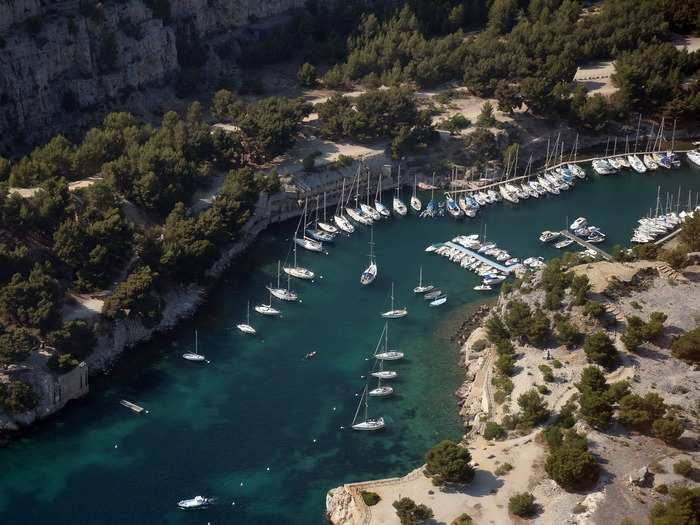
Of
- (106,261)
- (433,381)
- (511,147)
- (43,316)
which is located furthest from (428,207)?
(43,316)

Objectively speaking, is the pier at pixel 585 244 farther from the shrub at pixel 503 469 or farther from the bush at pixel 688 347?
the shrub at pixel 503 469

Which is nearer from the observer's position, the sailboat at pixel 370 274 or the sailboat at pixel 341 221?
the sailboat at pixel 370 274

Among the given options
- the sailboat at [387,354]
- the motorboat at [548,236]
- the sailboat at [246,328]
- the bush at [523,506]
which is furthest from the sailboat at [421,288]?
the bush at [523,506]

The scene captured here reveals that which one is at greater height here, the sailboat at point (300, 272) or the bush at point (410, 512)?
the sailboat at point (300, 272)

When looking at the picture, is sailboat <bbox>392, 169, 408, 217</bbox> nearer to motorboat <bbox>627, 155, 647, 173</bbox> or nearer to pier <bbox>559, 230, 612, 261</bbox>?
pier <bbox>559, 230, 612, 261</bbox>

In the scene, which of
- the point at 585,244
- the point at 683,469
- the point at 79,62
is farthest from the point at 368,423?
the point at 79,62

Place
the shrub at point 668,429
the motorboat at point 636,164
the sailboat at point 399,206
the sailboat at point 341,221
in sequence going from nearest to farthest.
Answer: the shrub at point 668,429 < the sailboat at point 341,221 < the sailboat at point 399,206 < the motorboat at point 636,164

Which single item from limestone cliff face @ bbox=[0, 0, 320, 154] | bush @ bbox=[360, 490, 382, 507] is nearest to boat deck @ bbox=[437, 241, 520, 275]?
bush @ bbox=[360, 490, 382, 507]
